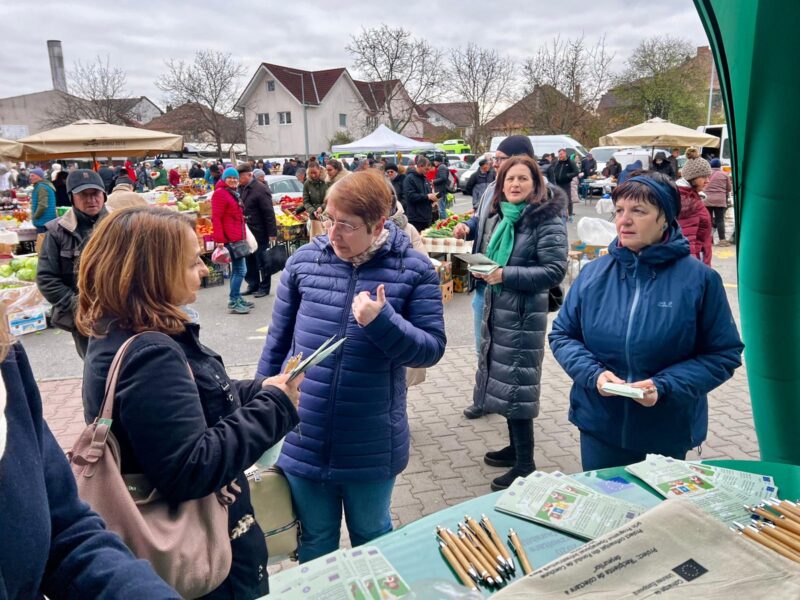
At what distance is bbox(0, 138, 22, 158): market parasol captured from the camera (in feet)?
42.4

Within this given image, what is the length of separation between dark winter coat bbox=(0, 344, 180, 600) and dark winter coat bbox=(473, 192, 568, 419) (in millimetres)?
2976

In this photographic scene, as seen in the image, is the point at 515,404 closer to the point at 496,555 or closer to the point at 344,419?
the point at 344,419

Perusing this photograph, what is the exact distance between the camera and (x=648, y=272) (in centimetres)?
261

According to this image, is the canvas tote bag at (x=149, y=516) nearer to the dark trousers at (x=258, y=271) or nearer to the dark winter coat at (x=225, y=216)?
the dark winter coat at (x=225, y=216)

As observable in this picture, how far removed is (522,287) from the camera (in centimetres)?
384

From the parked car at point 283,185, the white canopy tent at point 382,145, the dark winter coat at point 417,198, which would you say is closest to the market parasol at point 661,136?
the dark winter coat at point 417,198

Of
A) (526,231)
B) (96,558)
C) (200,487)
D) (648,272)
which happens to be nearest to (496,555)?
(200,487)

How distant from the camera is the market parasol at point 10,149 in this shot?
12.9m

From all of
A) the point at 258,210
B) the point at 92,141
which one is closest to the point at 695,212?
the point at 258,210

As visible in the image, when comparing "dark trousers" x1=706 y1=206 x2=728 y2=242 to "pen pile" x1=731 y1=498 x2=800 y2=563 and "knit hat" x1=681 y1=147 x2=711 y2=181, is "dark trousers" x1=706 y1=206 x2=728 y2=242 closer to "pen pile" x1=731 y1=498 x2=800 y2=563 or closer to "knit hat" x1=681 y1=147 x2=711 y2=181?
"knit hat" x1=681 y1=147 x2=711 y2=181

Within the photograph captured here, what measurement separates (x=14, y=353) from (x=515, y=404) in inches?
126

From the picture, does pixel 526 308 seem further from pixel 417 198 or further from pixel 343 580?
pixel 417 198

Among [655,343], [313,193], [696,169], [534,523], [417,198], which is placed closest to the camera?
[534,523]

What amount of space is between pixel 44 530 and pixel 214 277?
10.0m
